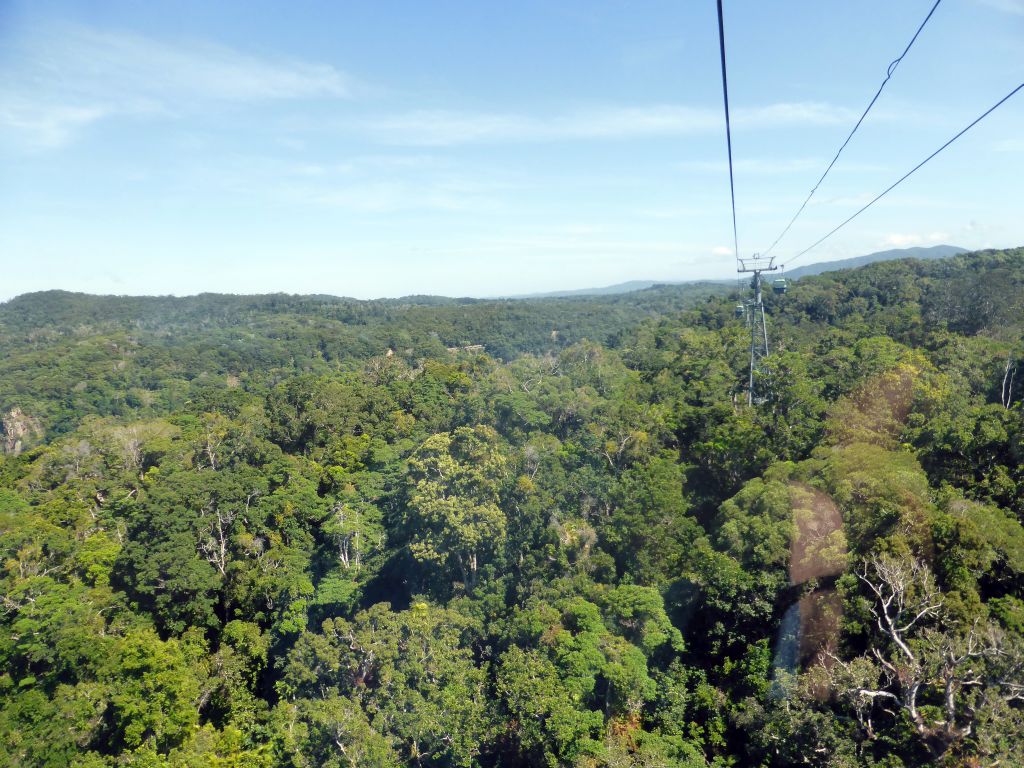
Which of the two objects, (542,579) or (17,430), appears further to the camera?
(17,430)

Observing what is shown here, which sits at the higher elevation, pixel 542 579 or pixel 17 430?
pixel 17 430

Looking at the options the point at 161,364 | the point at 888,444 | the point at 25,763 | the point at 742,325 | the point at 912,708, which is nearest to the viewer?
the point at 912,708

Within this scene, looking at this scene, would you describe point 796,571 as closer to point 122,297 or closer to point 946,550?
point 946,550

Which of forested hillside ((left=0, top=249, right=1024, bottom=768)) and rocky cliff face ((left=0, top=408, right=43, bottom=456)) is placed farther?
rocky cliff face ((left=0, top=408, right=43, bottom=456))

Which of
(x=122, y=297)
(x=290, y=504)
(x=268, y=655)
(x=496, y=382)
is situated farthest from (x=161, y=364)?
(x=122, y=297)
